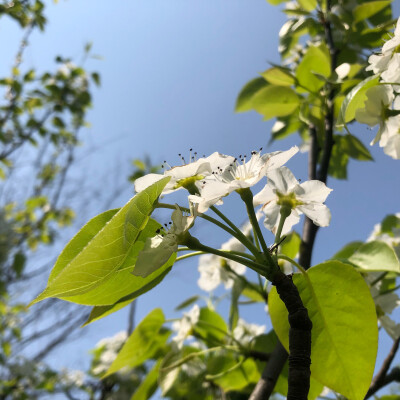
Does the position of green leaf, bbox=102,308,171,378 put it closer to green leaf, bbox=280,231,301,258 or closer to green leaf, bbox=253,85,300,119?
green leaf, bbox=280,231,301,258

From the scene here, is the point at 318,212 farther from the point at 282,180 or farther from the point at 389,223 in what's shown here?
the point at 389,223

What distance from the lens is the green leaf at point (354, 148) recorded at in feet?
3.48

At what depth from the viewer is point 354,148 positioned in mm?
1091

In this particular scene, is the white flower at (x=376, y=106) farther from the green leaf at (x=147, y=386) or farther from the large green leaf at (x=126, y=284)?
the green leaf at (x=147, y=386)

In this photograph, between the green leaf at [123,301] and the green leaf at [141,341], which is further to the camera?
the green leaf at [141,341]

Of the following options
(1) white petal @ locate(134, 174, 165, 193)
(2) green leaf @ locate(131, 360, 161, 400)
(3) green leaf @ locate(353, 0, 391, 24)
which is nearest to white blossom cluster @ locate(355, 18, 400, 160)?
(1) white petal @ locate(134, 174, 165, 193)

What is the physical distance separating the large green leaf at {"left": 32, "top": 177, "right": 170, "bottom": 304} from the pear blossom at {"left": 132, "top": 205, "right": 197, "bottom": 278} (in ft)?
0.05

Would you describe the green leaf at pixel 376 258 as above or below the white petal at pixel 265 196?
below

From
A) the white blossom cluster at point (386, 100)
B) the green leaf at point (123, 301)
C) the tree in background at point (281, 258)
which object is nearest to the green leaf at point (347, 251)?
the tree in background at point (281, 258)

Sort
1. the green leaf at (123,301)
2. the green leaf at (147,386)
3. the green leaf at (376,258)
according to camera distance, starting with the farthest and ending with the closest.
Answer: the green leaf at (147,386)
the green leaf at (376,258)
the green leaf at (123,301)

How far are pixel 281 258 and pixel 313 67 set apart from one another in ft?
2.09

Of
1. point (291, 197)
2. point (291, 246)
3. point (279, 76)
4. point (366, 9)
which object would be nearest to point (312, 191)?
point (291, 197)

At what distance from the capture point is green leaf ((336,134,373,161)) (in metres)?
1.06

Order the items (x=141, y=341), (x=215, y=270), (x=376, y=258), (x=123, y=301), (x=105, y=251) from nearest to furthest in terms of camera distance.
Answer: (x=105, y=251) < (x=123, y=301) < (x=376, y=258) < (x=141, y=341) < (x=215, y=270)
